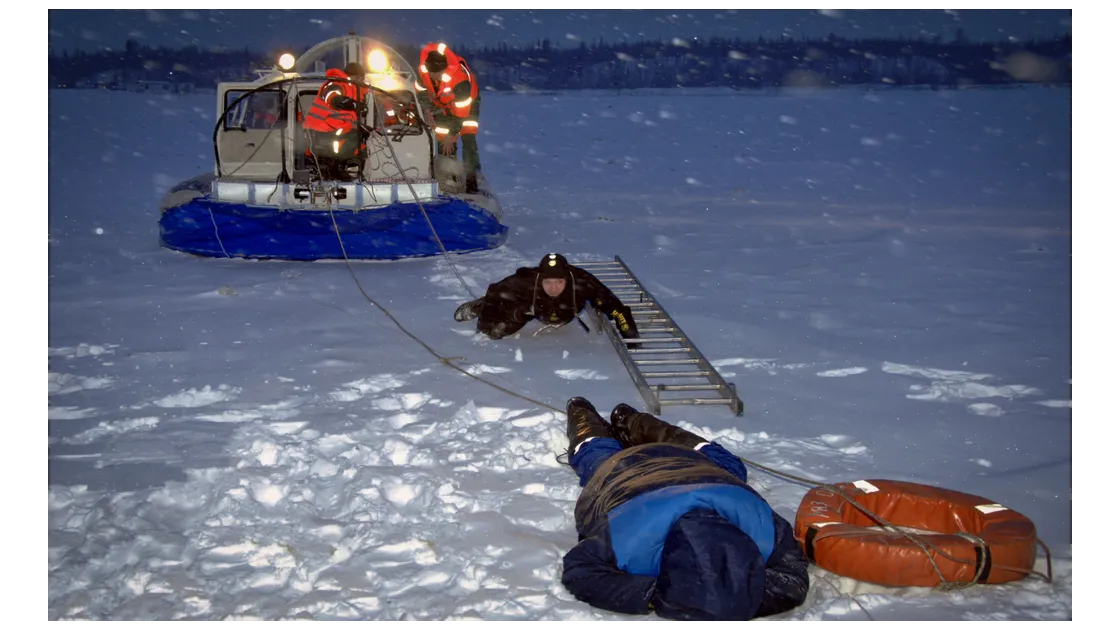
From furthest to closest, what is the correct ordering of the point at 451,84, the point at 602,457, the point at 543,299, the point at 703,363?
the point at 451,84 → the point at 543,299 → the point at 703,363 → the point at 602,457

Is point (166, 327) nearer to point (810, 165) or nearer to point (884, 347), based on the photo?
point (884, 347)

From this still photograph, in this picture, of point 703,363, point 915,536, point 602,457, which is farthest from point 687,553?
point 703,363

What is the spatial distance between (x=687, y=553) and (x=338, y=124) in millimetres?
5849

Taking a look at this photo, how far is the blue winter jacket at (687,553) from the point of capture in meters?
2.24

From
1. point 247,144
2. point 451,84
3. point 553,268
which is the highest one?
point 451,84

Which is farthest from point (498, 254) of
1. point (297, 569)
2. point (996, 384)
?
point (297, 569)

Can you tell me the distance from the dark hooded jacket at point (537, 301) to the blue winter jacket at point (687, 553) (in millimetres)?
2363

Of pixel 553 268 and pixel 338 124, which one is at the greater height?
pixel 338 124

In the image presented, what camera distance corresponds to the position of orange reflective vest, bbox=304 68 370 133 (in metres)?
7.25

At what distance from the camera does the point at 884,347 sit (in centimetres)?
492

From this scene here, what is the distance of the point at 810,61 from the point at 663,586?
3436cm

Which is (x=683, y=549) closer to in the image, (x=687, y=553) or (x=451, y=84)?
(x=687, y=553)

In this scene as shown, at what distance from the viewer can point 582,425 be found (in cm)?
341

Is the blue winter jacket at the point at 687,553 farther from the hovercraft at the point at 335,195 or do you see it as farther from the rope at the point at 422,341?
the hovercraft at the point at 335,195
